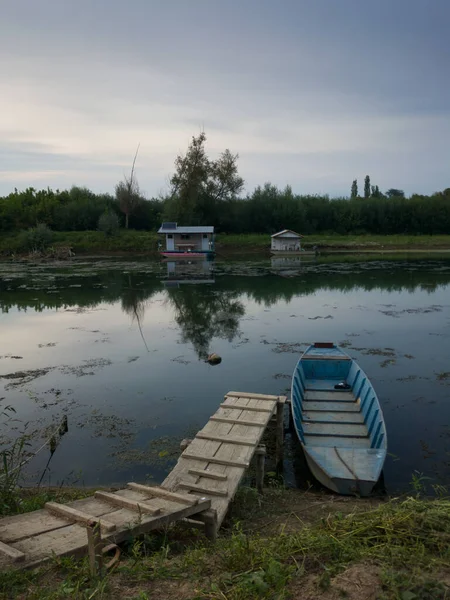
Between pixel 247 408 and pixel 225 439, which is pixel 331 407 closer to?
pixel 247 408

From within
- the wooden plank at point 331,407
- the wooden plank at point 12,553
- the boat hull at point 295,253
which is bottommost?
the wooden plank at point 331,407

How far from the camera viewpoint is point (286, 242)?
47656 millimetres

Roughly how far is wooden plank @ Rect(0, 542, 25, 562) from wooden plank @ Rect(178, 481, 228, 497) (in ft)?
6.94

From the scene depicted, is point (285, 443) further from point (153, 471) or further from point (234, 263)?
point (234, 263)

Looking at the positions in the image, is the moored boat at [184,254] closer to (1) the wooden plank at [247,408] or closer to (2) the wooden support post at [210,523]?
(1) the wooden plank at [247,408]

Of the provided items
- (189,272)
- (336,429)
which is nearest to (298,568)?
(336,429)

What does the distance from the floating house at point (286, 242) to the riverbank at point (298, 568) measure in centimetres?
4425

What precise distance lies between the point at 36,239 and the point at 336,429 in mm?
45892

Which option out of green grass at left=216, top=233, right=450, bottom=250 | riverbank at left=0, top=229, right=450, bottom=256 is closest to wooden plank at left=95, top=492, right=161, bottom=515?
riverbank at left=0, top=229, right=450, bottom=256

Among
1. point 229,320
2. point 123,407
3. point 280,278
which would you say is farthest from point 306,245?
point 123,407

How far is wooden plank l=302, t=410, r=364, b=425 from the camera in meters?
8.23

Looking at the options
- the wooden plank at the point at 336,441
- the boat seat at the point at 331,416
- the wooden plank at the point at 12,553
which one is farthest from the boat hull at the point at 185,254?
the wooden plank at the point at 12,553

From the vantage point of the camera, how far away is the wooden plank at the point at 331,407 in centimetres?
870

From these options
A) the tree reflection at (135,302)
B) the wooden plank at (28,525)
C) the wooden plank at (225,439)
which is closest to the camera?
the wooden plank at (28,525)
